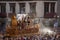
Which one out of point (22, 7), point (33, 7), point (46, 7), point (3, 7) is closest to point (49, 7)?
point (46, 7)

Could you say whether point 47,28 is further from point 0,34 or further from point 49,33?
point 0,34

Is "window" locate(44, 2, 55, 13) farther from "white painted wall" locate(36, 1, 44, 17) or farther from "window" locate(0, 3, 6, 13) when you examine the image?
"window" locate(0, 3, 6, 13)

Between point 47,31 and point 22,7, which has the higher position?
point 22,7

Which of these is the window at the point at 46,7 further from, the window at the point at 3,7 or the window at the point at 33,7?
the window at the point at 3,7

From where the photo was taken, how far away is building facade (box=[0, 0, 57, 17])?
147 inches

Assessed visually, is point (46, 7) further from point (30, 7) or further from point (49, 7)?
point (30, 7)

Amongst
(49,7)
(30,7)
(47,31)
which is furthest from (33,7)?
(47,31)

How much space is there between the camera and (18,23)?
12.3ft

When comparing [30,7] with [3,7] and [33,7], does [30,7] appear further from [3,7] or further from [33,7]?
[3,7]

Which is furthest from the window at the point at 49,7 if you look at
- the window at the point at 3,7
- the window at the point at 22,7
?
the window at the point at 3,7

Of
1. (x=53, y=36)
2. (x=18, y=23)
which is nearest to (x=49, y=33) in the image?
(x=53, y=36)

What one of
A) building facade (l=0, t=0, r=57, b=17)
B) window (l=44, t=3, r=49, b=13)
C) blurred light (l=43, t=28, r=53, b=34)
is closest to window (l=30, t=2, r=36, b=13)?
building facade (l=0, t=0, r=57, b=17)

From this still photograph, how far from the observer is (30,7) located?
3734mm

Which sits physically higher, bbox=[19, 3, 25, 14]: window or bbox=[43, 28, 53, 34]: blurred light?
bbox=[19, 3, 25, 14]: window
